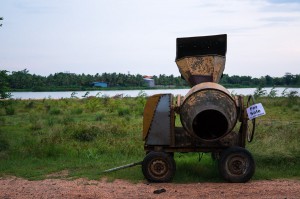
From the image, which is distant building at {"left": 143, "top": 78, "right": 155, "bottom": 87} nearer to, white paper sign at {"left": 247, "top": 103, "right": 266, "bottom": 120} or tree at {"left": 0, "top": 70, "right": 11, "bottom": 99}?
tree at {"left": 0, "top": 70, "right": 11, "bottom": 99}

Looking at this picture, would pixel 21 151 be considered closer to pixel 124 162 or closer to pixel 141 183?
pixel 124 162

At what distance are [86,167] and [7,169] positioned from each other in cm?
179

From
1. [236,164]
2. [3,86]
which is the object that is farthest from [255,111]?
[3,86]

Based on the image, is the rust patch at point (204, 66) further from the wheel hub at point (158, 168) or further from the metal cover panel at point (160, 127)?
the wheel hub at point (158, 168)

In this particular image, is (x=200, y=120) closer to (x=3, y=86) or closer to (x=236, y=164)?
(x=236, y=164)

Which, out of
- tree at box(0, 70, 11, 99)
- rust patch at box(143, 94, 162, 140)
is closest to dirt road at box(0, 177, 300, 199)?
rust patch at box(143, 94, 162, 140)

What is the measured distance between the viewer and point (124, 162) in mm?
10828

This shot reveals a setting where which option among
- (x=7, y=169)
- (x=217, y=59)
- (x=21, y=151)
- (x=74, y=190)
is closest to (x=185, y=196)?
(x=74, y=190)

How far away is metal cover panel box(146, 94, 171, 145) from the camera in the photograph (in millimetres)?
8984

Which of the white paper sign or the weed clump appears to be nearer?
the white paper sign

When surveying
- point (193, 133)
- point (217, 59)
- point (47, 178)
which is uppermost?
point (217, 59)

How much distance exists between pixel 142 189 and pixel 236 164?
1.86m

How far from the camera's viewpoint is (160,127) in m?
9.02

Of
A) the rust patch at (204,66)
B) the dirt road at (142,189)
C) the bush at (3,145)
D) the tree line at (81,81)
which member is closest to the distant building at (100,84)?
the tree line at (81,81)
